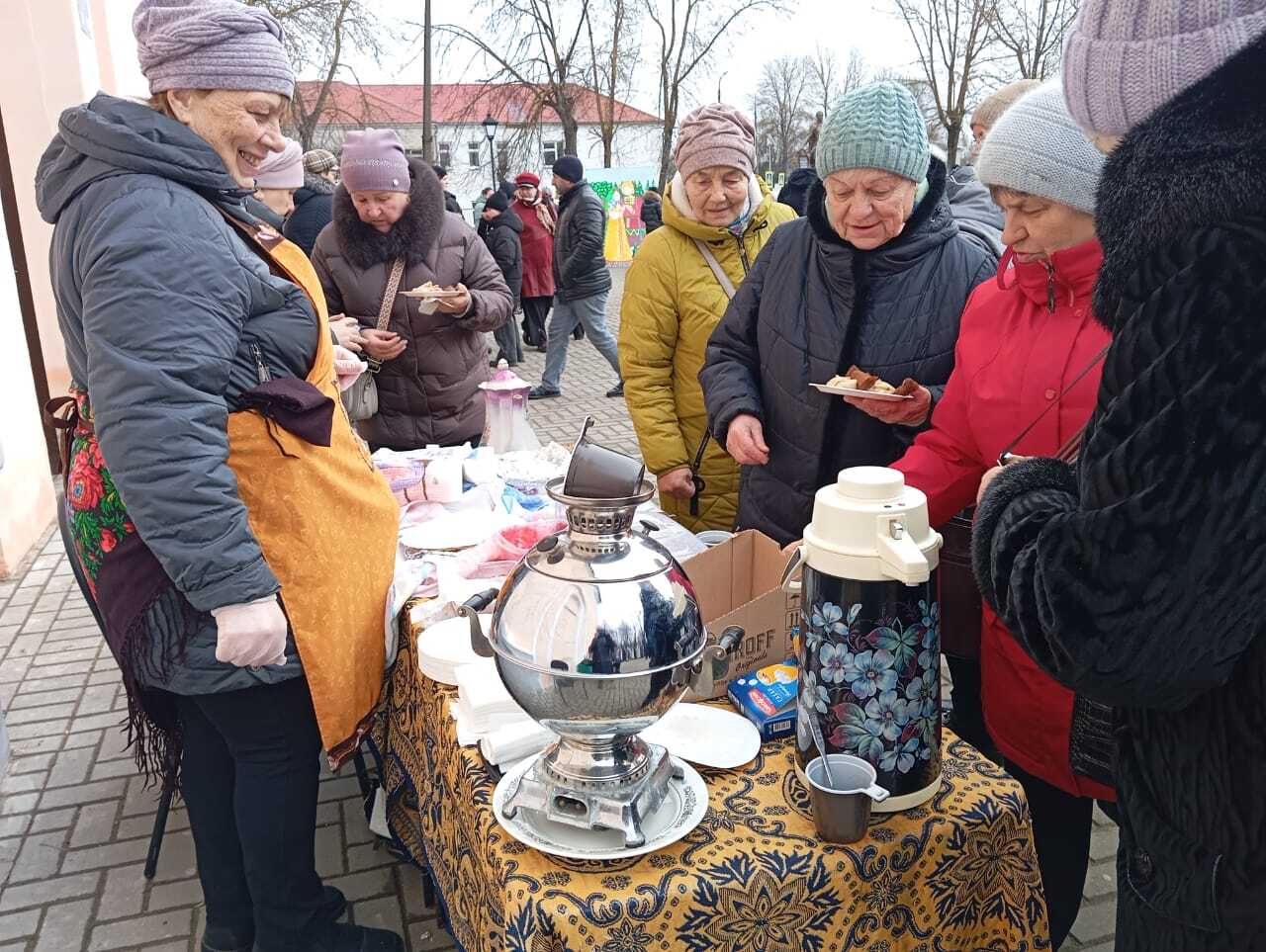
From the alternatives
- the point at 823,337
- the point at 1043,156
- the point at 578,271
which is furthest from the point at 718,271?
the point at 578,271

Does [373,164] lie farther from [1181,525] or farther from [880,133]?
[1181,525]

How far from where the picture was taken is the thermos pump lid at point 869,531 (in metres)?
1.23

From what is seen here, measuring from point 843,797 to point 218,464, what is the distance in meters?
1.16

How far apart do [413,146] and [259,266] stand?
49.2 metres

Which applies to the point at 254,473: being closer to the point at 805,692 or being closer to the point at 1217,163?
the point at 805,692

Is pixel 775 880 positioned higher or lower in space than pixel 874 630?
lower

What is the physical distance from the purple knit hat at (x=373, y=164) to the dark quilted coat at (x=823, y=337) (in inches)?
56.7

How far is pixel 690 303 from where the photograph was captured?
9.77 feet

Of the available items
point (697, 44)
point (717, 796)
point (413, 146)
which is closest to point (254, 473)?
point (717, 796)

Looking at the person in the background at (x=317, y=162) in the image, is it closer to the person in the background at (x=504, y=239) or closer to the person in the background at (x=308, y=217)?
the person in the background at (x=308, y=217)

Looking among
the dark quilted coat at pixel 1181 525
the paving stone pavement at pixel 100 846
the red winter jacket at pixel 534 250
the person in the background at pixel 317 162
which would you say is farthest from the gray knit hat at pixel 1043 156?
the red winter jacket at pixel 534 250

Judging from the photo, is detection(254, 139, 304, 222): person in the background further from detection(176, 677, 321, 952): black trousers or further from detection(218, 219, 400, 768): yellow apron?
detection(176, 677, 321, 952): black trousers

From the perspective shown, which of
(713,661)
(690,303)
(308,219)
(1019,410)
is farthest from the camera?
(308,219)

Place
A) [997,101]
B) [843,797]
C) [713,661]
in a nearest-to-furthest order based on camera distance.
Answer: [843,797] → [713,661] → [997,101]
